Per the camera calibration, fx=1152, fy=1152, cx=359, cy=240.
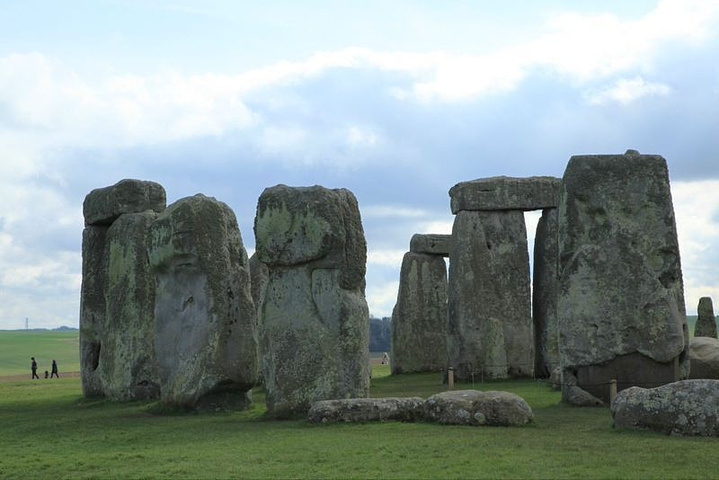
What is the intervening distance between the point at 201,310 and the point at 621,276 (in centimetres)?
656

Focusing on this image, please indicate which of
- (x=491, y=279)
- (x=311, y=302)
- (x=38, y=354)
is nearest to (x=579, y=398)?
(x=311, y=302)

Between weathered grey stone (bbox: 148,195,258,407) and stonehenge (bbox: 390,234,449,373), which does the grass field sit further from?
stonehenge (bbox: 390,234,449,373)

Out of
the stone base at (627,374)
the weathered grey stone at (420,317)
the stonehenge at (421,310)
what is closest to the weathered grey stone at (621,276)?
the stone base at (627,374)

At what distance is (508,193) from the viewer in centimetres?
2822

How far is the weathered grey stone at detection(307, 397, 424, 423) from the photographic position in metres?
14.8

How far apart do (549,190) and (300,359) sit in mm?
13386

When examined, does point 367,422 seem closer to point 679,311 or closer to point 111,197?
point 679,311

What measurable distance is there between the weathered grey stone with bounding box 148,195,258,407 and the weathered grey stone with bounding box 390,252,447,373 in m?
14.7

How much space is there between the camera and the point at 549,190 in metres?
28.1

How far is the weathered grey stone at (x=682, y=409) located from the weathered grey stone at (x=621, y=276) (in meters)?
4.13

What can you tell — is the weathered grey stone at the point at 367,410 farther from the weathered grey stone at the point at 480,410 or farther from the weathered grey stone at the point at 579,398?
the weathered grey stone at the point at 579,398

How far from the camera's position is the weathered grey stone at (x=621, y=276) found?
17.6m

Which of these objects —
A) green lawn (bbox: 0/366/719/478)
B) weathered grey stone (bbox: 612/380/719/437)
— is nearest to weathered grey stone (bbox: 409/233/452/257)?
green lawn (bbox: 0/366/719/478)

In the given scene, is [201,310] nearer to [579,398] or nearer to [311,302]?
[311,302]
